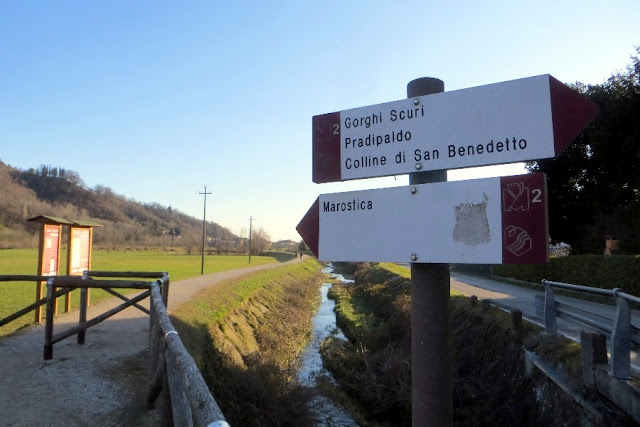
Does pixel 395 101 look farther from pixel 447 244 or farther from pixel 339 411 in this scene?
pixel 339 411

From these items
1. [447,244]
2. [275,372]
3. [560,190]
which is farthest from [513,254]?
[560,190]

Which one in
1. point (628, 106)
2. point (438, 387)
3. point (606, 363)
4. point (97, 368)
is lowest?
point (97, 368)

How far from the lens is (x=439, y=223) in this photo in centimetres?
208

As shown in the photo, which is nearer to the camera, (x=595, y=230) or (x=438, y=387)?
(x=438, y=387)

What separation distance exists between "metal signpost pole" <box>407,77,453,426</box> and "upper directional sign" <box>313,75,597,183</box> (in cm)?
15

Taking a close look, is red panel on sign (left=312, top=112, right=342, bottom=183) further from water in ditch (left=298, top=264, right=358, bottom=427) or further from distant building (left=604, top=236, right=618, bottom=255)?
distant building (left=604, top=236, right=618, bottom=255)

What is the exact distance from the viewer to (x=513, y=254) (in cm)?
186

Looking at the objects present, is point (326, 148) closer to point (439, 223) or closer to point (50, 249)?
point (439, 223)

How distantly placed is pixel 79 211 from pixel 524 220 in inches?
6118

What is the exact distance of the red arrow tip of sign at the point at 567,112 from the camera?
1937 mm

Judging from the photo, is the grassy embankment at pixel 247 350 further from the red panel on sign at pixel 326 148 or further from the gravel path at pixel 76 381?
the red panel on sign at pixel 326 148

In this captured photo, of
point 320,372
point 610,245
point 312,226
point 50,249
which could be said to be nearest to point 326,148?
point 312,226

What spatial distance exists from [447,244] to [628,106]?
2104 centimetres

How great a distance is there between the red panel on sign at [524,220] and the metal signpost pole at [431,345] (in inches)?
15.2
